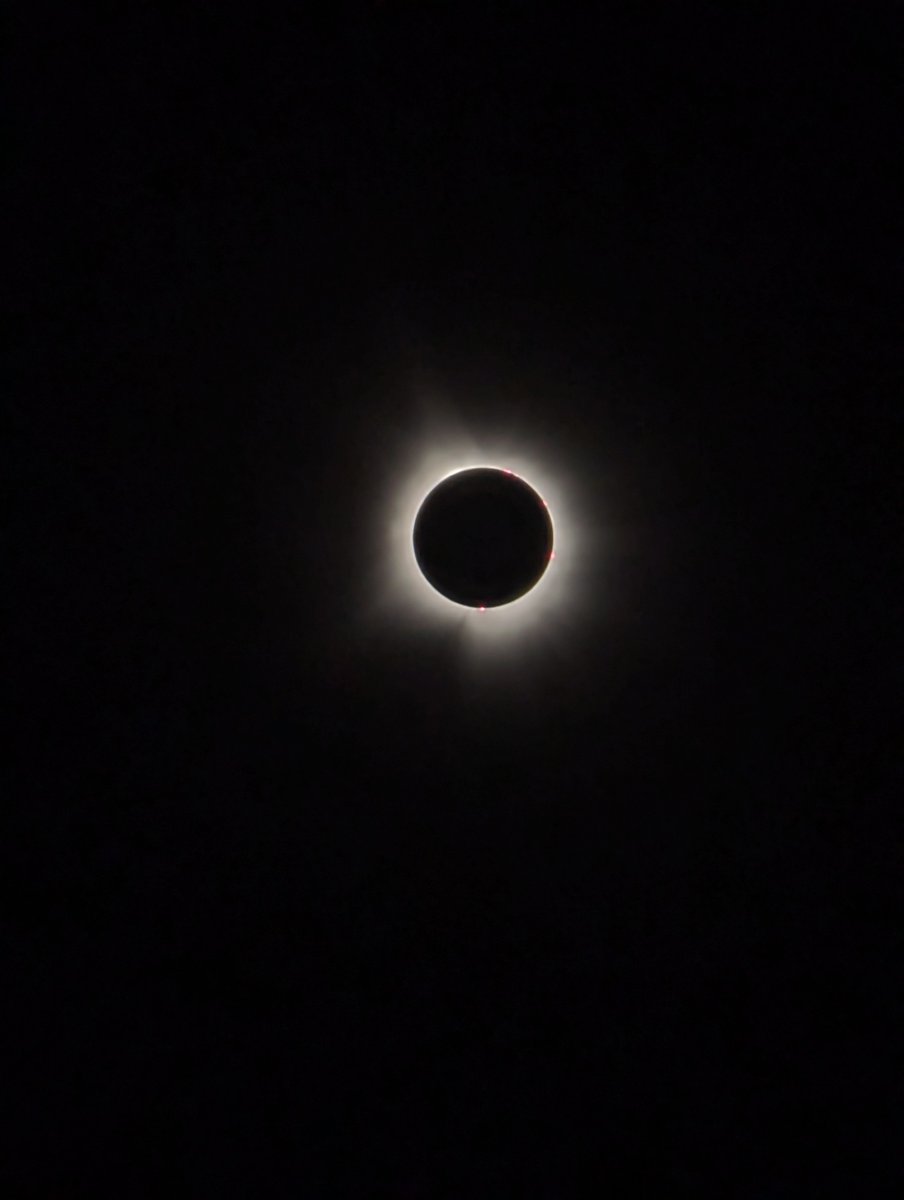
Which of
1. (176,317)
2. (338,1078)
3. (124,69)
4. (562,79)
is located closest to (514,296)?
(562,79)

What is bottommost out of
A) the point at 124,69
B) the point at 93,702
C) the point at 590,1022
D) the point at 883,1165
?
the point at 883,1165

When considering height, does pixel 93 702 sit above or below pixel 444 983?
above

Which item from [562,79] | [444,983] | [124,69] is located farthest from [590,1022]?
[124,69]

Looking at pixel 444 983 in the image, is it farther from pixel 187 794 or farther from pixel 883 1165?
pixel 883 1165
